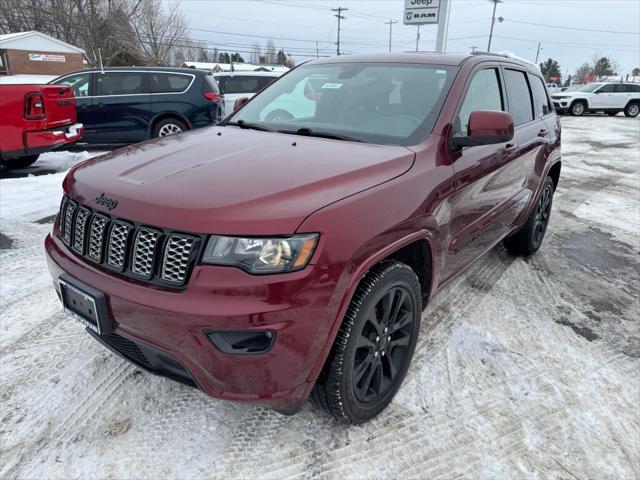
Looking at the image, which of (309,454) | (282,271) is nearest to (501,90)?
(282,271)

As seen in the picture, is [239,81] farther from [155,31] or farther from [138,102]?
[155,31]

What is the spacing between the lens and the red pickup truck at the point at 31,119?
611 centimetres

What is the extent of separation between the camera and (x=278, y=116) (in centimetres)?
316

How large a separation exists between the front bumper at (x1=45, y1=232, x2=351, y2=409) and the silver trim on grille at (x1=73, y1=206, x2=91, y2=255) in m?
0.30

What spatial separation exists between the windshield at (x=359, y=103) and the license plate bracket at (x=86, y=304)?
4.77 feet

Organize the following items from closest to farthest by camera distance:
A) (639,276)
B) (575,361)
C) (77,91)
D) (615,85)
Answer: (575,361) → (639,276) → (77,91) → (615,85)

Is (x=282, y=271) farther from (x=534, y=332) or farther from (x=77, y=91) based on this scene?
(x=77, y=91)

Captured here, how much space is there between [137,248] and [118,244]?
0.41ft

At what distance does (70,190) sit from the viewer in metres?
2.24

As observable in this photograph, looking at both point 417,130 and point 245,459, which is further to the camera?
point 417,130

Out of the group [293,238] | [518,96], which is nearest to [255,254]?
[293,238]

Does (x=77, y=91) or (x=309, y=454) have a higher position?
(x=77, y=91)

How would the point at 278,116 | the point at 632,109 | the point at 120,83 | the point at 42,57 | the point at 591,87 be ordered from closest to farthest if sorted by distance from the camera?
the point at 278,116 → the point at 120,83 → the point at 591,87 → the point at 632,109 → the point at 42,57

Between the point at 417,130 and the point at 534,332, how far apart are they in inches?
66.0
